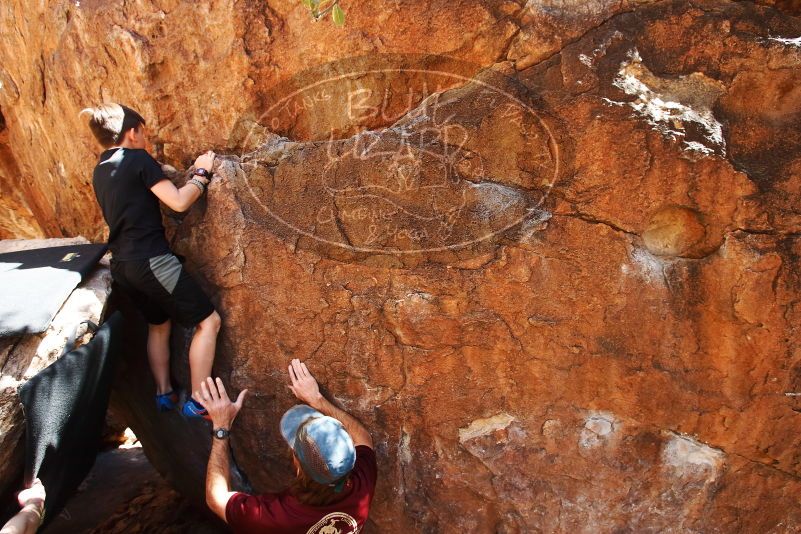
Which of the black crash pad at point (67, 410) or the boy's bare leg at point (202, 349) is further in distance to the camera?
the boy's bare leg at point (202, 349)

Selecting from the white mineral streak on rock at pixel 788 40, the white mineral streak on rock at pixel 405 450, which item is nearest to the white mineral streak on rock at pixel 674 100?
the white mineral streak on rock at pixel 788 40

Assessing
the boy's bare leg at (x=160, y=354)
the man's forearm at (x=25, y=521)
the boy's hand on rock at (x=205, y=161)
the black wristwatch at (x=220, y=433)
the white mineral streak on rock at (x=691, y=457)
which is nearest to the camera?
the man's forearm at (x=25, y=521)

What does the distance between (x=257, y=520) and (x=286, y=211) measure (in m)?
1.27

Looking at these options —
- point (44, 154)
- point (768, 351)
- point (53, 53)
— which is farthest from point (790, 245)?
point (44, 154)

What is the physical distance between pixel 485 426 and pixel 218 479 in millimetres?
1126

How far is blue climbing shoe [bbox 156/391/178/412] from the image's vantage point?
2906 millimetres

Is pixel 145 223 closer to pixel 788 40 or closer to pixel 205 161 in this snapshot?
pixel 205 161

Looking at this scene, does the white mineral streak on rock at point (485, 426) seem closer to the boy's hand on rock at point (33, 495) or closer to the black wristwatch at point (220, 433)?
the black wristwatch at point (220, 433)

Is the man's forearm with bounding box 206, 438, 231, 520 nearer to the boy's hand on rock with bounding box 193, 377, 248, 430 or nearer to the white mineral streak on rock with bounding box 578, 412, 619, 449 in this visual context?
the boy's hand on rock with bounding box 193, 377, 248, 430

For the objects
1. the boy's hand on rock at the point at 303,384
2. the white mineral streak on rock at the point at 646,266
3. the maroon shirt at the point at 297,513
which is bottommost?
the maroon shirt at the point at 297,513

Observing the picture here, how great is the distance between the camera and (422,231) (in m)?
2.56
